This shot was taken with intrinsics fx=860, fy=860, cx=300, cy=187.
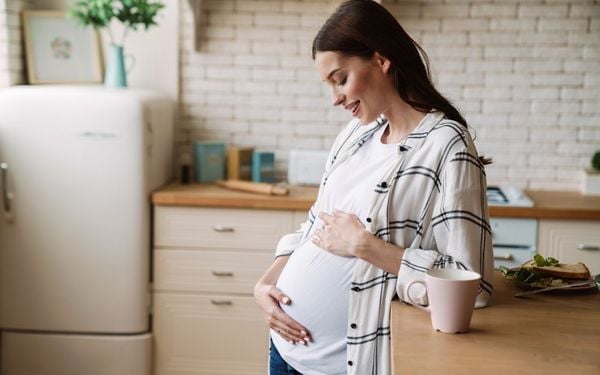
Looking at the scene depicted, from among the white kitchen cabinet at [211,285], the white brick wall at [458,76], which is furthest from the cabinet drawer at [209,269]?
the white brick wall at [458,76]

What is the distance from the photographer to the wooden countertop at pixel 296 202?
343cm

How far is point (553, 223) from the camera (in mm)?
3451

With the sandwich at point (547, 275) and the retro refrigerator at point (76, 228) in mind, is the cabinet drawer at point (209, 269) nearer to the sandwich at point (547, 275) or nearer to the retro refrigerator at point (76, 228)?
the retro refrigerator at point (76, 228)

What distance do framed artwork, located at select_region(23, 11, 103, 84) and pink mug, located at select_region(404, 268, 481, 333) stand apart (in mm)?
2847

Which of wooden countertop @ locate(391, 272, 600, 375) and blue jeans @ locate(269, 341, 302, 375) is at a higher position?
wooden countertop @ locate(391, 272, 600, 375)

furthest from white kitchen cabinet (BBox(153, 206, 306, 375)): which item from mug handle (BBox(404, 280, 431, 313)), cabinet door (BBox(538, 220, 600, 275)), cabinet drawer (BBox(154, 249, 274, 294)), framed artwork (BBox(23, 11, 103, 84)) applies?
mug handle (BBox(404, 280, 431, 313))

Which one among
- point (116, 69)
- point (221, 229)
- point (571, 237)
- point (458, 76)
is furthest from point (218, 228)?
point (571, 237)

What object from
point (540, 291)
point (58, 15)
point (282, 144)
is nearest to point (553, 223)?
point (282, 144)

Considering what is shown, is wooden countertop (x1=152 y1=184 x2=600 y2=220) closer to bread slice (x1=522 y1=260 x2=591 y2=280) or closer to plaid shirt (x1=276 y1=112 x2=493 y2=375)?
bread slice (x1=522 y1=260 x2=591 y2=280)

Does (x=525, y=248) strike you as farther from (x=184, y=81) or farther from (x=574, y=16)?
(x=184, y=81)

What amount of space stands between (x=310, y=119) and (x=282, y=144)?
18 cm

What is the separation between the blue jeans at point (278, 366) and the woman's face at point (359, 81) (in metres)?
0.59

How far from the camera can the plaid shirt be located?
1.67m

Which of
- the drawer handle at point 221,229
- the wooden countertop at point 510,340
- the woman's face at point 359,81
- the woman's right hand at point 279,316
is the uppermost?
the woman's face at point 359,81
